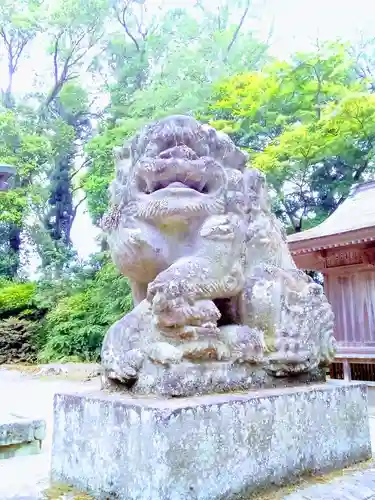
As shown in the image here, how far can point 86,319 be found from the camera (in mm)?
15023

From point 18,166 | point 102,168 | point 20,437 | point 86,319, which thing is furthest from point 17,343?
point 20,437

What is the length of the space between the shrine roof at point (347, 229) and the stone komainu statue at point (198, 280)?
13.1 ft

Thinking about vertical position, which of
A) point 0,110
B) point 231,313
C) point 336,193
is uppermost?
point 0,110

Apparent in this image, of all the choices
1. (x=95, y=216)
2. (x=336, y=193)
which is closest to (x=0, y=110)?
(x=95, y=216)

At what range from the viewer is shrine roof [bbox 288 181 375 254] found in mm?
6699

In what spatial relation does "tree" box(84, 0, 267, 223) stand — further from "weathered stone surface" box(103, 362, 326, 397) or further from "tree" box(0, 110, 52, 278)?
"weathered stone surface" box(103, 362, 326, 397)

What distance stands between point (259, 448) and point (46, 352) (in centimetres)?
1375

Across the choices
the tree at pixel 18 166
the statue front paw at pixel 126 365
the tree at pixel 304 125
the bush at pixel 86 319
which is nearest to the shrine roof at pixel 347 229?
the tree at pixel 304 125

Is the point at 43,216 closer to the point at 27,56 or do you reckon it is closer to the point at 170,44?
the point at 27,56

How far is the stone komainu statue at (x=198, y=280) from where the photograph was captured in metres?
2.40

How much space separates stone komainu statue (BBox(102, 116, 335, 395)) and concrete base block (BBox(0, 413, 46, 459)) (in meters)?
1.95

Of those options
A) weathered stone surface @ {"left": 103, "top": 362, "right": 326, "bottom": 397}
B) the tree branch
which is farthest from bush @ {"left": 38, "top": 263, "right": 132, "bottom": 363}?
weathered stone surface @ {"left": 103, "top": 362, "right": 326, "bottom": 397}

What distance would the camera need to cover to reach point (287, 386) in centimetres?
268

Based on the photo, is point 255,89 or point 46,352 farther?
point 46,352
